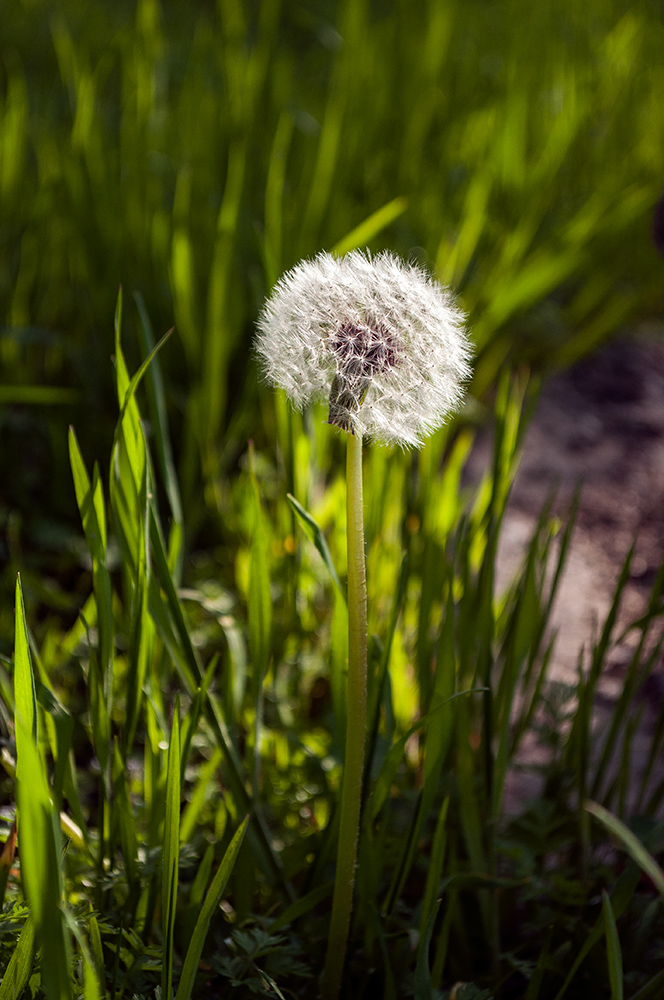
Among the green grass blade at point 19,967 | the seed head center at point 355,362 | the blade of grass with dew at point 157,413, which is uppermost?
the blade of grass with dew at point 157,413

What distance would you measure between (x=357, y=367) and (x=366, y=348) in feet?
0.06

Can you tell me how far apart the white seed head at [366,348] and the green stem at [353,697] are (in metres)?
0.05

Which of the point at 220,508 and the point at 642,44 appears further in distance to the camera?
the point at 642,44

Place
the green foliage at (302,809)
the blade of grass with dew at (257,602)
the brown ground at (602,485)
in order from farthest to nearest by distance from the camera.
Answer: the brown ground at (602,485)
the blade of grass with dew at (257,602)
the green foliage at (302,809)

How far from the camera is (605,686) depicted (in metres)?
1.50

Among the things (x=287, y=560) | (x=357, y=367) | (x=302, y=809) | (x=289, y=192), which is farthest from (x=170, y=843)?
(x=289, y=192)

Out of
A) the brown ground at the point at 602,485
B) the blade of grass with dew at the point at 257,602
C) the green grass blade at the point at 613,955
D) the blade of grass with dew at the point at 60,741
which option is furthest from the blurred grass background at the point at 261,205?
the green grass blade at the point at 613,955

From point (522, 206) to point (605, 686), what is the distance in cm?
134

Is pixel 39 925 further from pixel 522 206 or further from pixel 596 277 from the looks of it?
pixel 596 277

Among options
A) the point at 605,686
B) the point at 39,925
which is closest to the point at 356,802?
the point at 39,925

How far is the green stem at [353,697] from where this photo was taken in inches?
26.4

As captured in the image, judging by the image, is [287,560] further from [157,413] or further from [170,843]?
[170,843]

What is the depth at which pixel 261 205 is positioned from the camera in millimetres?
2008

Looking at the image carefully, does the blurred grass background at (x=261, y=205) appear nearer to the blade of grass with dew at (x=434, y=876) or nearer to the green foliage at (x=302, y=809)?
the green foliage at (x=302, y=809)
